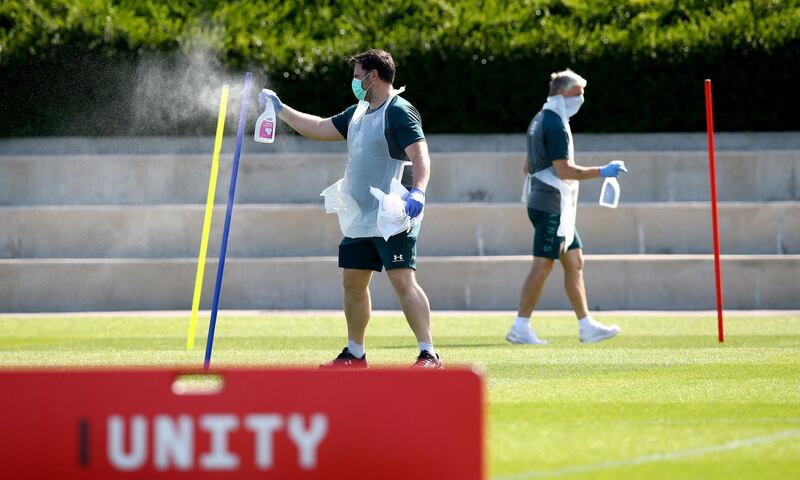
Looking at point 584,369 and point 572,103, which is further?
point 572,103

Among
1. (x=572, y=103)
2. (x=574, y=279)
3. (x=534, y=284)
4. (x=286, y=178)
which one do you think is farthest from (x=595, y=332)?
(x=286, y=178)

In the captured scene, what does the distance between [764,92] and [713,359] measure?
27.5 ft

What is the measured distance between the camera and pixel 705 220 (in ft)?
52.6

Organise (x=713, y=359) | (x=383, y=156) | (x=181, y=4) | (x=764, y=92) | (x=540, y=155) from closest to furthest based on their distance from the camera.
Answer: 1. (x=383, y=156)
2. (x=713, y=359)
3. (x=540, y=155)
4. (x=764, y=92)
5. (x=181, y=4)

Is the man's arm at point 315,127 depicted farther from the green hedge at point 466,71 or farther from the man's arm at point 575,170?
the green hedge at point 466,71

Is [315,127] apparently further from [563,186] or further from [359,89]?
[563,186]

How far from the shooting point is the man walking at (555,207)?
11438mm

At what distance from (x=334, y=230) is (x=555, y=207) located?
4935 millimetres

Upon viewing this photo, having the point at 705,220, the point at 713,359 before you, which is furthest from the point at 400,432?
the point at 705,220

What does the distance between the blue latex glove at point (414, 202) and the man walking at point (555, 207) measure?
2.94 meters

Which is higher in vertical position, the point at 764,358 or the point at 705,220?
the point at 705,220

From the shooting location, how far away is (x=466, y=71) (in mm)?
17797

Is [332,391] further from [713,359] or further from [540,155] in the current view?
[540,155]

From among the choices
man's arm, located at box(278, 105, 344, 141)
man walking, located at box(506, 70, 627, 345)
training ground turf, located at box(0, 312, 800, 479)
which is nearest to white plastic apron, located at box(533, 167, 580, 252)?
man walking, located at box(506, 70, 627, 345)
